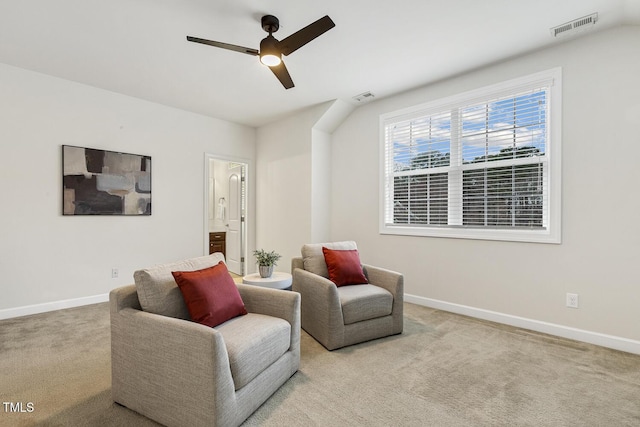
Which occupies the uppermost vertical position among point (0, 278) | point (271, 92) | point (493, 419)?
point (271, 92)

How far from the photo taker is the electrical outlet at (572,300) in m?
2.82

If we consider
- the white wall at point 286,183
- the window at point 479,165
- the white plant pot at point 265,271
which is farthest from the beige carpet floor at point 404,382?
the white wall at point 286,183

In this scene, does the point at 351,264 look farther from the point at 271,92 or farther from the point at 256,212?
the point at 256,212

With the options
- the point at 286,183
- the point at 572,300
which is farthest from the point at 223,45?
the point at 572,300

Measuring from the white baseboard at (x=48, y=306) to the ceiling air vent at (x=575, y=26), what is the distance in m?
5.60

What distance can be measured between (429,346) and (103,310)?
3.59 meters

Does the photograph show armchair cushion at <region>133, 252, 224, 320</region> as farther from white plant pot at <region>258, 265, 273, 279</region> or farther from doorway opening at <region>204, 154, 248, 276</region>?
doorway opening at <region>204, 154, 248, 276</region>

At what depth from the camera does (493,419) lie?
1753 millimetres

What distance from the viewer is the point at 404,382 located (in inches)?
83.2

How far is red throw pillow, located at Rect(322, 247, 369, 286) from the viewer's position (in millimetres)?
3053

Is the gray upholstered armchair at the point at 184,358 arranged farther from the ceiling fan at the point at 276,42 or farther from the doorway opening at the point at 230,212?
the doorway opening at the point at 230,212

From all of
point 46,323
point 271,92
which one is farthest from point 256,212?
point 46,323

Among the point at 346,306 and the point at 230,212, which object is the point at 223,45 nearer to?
the point at 346,306

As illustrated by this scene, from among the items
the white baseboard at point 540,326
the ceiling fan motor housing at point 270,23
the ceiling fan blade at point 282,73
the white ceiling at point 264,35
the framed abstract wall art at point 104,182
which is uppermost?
the white ceiling at point 264,35
